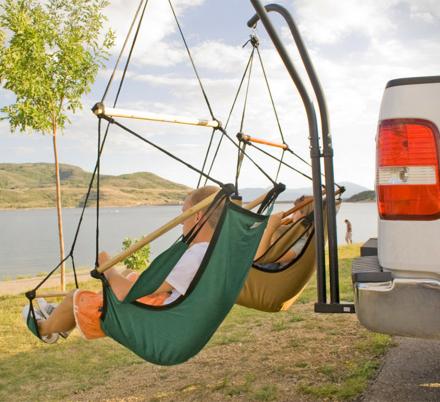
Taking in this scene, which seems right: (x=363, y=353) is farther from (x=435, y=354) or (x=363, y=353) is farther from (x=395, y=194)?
(x=395, y=194)

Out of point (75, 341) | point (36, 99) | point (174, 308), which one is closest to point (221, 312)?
point (174, 308)

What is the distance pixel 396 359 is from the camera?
4.74 meters

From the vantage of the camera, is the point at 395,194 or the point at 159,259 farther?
the point at 159,259

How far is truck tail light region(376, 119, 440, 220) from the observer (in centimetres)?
217

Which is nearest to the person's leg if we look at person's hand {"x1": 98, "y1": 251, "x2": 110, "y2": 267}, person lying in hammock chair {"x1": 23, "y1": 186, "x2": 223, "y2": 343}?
person lying in hammock chair {"x1": 23, "y1": 186, "x2": 223, "y2": 343}

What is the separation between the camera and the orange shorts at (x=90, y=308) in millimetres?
3332

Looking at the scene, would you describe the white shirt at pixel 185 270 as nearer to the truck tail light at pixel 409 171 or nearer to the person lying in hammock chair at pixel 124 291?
the person lying in hammock chair at pixel 124 291

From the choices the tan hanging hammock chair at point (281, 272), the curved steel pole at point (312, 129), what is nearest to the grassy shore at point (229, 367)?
the tan hanging hammock chair at point (281, 272)

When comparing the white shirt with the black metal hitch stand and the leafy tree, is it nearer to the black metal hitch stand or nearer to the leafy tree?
the black metal hitch stand

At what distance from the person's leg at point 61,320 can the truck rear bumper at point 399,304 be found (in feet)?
6.27

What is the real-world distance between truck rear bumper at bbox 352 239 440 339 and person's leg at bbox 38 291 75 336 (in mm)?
1911

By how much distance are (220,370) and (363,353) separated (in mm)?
1267

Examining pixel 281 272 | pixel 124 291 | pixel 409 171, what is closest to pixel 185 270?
pixel 124 291

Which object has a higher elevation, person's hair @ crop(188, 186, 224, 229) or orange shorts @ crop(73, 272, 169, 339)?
person's hair @ crop(188, 186, 224, 229)
